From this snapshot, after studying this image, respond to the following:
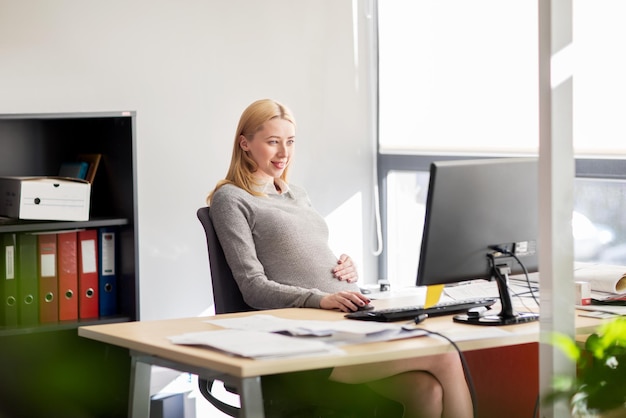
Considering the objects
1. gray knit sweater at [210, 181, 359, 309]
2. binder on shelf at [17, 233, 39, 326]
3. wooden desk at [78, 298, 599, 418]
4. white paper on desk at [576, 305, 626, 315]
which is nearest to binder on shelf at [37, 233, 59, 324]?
binder on shelf at [17, 233, 39, 326]

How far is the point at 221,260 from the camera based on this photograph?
9.26ft

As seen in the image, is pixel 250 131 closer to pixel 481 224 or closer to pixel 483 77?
pixel 481 224

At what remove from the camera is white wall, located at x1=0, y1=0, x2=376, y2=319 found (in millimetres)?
3691

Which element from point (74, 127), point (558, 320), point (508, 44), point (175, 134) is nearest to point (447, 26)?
point (508, 44)

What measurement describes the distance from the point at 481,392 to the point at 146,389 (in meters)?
1.11

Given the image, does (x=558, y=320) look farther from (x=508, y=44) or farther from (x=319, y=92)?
(x=319, y=92)

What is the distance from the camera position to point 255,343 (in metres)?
2.00

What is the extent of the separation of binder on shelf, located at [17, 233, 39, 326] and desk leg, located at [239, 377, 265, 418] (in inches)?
65.0

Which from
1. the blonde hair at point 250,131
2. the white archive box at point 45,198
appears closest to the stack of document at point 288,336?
the blonde hair at point 250,131

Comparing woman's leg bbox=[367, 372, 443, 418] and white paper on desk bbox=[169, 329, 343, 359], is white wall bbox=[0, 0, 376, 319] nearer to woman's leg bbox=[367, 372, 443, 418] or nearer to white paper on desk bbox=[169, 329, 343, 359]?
woman's leg bbox=[367, 372, 443, 418]

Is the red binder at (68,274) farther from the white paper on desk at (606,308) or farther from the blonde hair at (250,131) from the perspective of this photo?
the white paper on desk at (606,308)

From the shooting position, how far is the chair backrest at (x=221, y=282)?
9.16 ft

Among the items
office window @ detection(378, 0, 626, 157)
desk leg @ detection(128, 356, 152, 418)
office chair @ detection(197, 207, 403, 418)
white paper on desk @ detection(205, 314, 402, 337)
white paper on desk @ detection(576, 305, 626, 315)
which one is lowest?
office chair @ detection(197, 207, 403, 418)

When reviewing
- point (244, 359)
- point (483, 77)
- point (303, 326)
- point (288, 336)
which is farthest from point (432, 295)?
point (483, 77)
